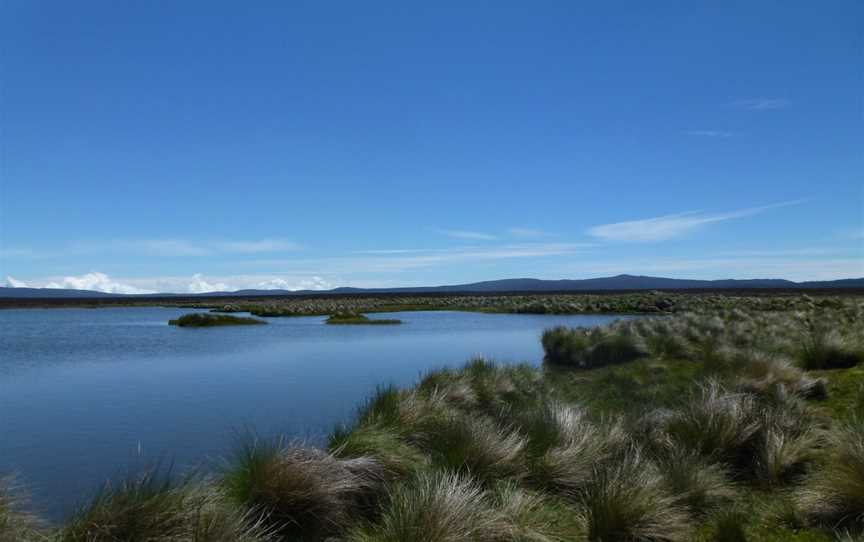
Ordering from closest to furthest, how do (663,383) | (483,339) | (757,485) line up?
(757,485), (663,383), (483,339)

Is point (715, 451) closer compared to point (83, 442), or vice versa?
point (715, 451)

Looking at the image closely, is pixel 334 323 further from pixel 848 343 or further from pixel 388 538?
pixel 388 538

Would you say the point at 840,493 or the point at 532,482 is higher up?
the point at 840,493

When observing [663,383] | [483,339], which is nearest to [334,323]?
[483,339]

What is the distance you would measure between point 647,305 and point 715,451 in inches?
1796

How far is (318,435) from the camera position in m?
8.23

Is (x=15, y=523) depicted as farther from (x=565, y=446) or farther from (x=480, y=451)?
(x=565, y=446)

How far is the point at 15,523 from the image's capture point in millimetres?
4336

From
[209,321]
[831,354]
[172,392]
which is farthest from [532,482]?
[209,321]

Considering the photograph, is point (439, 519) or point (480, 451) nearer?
point (439, 519)

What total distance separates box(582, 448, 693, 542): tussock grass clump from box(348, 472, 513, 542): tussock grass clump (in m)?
0.81

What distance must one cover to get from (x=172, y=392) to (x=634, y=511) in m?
9.74

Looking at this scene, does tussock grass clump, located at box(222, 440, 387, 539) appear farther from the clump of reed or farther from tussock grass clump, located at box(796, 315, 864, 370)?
tussock grass clump, located at box(796, 315, 864, 370)

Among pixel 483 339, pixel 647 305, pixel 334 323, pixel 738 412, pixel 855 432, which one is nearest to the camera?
pixel 855 432
